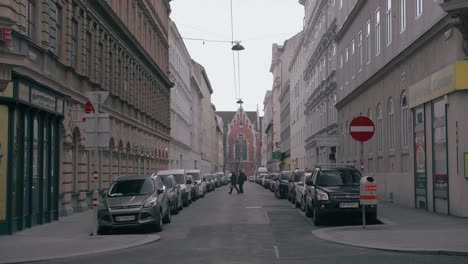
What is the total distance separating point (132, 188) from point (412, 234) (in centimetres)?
800

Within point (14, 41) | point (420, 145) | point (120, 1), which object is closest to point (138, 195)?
→ point (14, 41)

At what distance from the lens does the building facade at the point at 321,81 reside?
47.2m

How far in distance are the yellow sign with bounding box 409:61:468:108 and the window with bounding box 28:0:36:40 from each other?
12.2 metres

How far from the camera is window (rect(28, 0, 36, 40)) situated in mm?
19742

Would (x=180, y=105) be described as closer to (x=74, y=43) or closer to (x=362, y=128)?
(x=74, y=43)

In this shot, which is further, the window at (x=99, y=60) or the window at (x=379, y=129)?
the window at (x=379, y=129)

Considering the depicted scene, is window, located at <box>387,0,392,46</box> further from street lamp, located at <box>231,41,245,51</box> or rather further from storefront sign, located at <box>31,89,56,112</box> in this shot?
street lamp, located at <box>231,41,245,51</box>

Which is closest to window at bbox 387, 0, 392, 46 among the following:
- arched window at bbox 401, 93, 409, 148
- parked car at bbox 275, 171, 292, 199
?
arched window at bbox 401, 93, 409, 148

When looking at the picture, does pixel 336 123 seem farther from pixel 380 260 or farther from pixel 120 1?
pixel 380 260

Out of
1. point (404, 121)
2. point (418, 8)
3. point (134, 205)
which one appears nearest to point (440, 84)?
point (418, 8)

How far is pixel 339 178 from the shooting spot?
68.0ft

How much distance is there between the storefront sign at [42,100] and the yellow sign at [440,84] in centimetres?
1184

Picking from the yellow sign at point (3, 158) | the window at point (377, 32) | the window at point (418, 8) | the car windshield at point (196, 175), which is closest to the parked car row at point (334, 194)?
the window at point (418, 8)

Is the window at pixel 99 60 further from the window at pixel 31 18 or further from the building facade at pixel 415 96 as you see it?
the building facade at pixel 415 96
